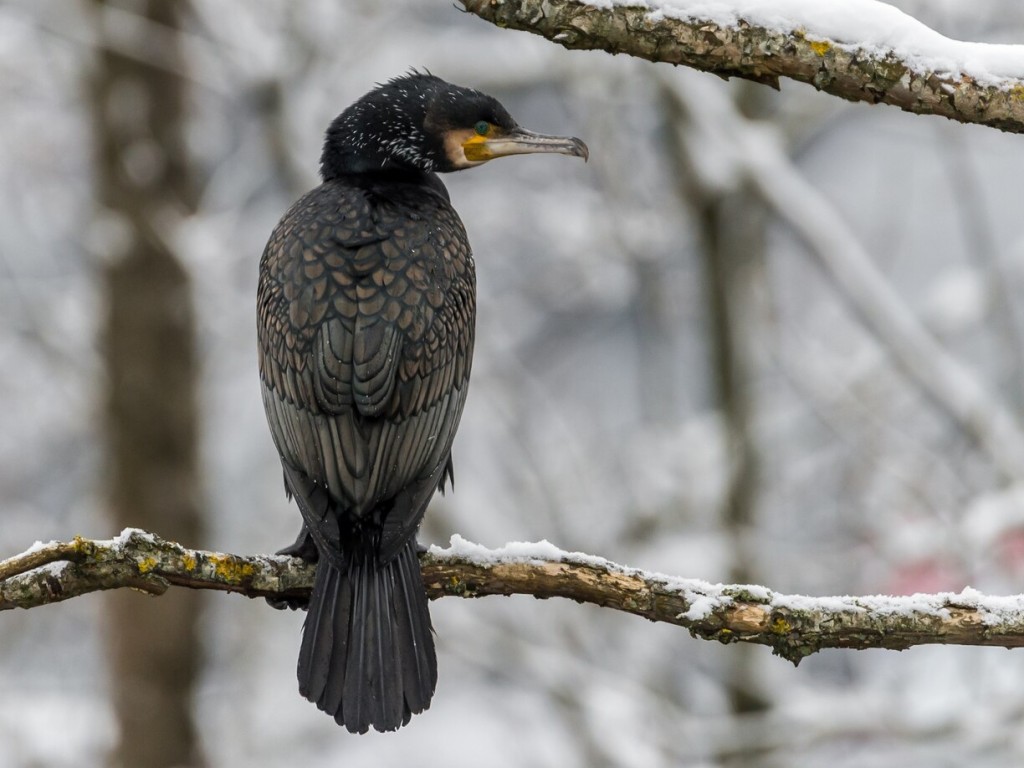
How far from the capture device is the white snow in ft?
8.51

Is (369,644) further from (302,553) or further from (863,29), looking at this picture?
(863,29)

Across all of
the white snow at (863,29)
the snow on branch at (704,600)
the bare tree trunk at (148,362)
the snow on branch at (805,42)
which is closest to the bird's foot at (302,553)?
the snow on branch at (704,600)

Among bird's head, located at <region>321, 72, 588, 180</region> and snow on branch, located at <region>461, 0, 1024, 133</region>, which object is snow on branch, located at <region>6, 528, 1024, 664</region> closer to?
snow on branch, located at <region>461, 0, 1024, 133</region>

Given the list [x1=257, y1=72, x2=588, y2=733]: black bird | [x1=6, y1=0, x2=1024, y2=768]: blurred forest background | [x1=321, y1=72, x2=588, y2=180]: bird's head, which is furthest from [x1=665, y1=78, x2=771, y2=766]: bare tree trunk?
[x1=257, y1=72, x2=588, y2=733]: black bird

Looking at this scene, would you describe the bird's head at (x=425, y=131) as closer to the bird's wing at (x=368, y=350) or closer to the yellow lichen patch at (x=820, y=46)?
the bird's wing at (x=368, y=350)

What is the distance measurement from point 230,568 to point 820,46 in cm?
155

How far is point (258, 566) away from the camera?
2.96 m

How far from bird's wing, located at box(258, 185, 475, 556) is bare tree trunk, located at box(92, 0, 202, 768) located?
378 cm

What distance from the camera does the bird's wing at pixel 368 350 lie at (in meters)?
3.24

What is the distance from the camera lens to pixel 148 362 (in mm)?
7434

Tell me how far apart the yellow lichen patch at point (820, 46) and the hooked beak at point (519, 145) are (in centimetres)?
116

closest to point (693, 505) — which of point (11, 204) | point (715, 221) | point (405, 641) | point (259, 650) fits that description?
point (715, 221)

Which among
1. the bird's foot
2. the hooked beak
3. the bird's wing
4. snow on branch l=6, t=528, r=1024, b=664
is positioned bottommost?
snow on branch l=6, t=528, r=1024, b=664

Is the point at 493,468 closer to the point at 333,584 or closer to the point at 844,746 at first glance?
the point at 844,746
